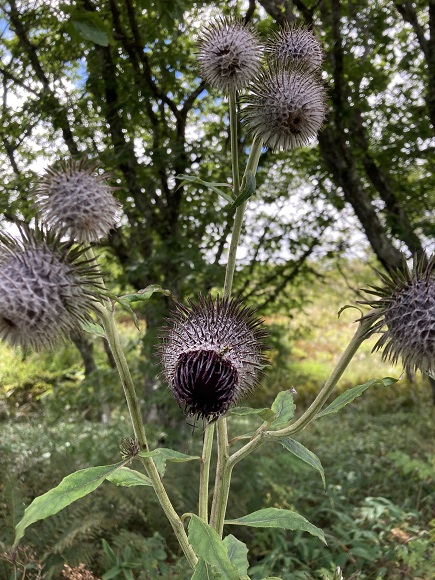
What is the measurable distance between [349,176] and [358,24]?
1589 mm

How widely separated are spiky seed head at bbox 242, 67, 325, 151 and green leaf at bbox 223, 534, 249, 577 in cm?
132

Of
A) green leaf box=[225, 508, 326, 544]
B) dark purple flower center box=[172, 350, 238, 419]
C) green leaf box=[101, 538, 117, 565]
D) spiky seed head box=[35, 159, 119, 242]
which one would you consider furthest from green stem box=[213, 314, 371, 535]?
green leaf box=[101, 538, 117, 565]

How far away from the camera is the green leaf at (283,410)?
1.56 meters

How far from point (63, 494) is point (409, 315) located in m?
0.89

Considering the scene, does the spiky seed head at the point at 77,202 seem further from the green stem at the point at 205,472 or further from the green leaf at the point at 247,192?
the green stem at the point at 205,472

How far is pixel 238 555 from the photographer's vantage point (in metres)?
1.82

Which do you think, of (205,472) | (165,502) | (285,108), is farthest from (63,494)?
(285,108)

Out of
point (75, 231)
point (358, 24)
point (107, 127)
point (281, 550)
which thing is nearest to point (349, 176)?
point (358, 24)

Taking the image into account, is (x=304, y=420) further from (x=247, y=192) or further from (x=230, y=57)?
(x=230, y=57)

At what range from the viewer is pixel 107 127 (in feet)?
20.0

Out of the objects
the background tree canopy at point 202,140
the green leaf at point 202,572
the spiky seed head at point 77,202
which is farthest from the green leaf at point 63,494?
the background tree canopy at point 202,140

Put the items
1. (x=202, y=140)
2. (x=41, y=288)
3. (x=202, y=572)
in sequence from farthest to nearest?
(x=202, y=140) < (x=202, y=572) < (x=41, y=288)

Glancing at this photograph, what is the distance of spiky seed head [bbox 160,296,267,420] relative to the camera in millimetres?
1243

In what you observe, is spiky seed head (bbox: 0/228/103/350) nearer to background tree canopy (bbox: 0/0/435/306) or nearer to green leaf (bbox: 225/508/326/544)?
green leaf (bbox: 225/508/326/544)
